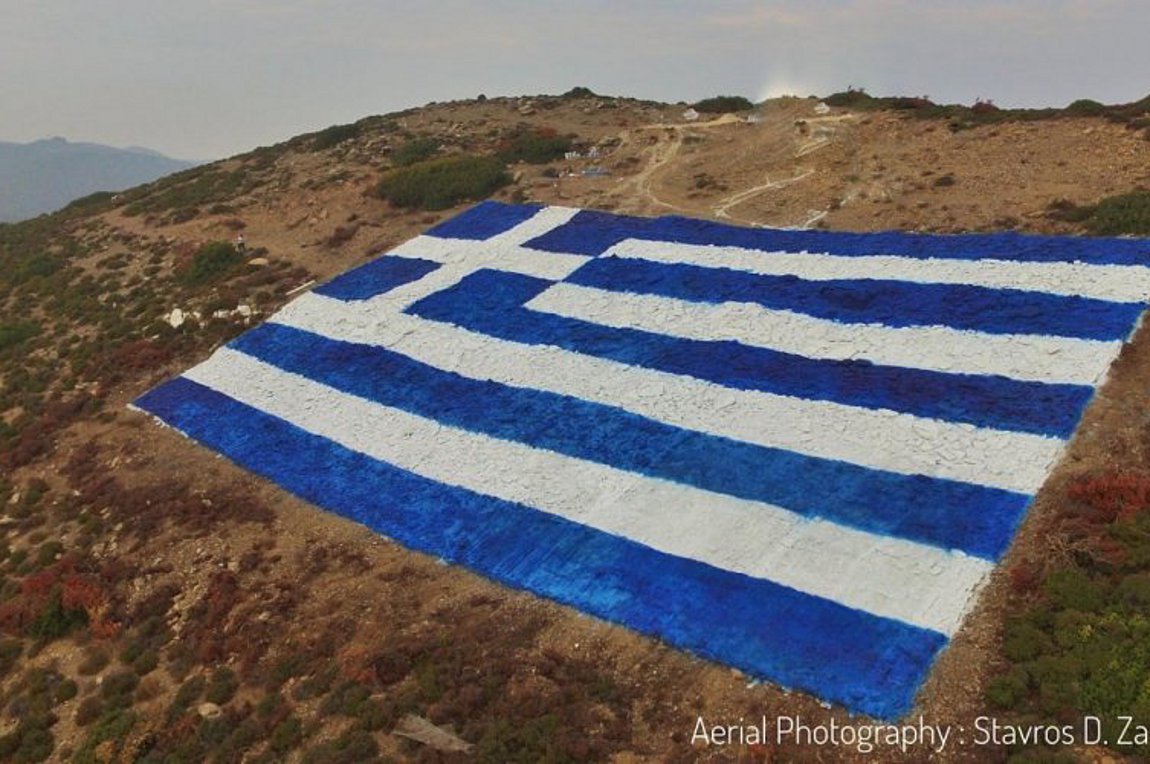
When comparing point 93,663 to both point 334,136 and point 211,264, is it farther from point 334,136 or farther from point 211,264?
point 334,136

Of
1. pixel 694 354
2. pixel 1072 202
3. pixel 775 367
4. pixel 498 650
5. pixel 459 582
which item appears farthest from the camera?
pixel 1072 202

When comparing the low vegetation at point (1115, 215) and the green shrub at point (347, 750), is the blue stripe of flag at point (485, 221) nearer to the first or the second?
the low vegetation at point (1115, 215)

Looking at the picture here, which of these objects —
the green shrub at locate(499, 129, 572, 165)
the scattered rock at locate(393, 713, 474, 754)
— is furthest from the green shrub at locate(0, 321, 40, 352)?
the scattered rock at locate(393, 713, 474, 754)

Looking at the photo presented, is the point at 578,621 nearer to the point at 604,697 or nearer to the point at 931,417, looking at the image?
the point at 604,697

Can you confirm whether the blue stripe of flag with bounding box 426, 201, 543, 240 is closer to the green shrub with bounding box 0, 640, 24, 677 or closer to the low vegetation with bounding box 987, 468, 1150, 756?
the green shrub with bounding box 0, 640, 24, 677

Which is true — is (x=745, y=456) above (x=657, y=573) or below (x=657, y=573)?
above

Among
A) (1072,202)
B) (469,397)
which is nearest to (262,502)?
(469,397)

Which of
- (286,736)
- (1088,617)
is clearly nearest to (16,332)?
(286,736)
